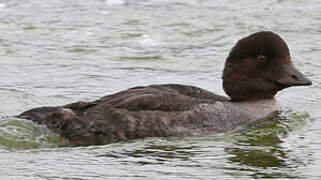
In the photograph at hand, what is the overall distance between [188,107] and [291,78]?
1279 millimetres

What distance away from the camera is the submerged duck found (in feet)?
36.7

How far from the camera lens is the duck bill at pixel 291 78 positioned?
11.8 meters

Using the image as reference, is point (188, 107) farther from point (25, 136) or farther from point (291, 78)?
point (25, 136)

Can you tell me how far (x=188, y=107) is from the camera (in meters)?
11.5

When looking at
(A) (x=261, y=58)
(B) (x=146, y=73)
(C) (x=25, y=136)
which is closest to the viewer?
(C) (x=25, y=136)

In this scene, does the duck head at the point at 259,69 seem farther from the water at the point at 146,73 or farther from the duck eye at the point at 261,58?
the water at the point at 146,73

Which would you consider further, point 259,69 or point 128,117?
point 259,69

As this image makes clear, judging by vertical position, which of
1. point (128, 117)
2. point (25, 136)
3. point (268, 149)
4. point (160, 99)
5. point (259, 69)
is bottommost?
point (268, 149)

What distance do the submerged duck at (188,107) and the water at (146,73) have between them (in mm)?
147

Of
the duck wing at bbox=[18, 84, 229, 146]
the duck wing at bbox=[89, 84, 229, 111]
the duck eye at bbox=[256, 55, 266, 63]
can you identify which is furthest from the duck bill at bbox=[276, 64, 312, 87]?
the duck wing at bbox=[18, 84, 229, 146]

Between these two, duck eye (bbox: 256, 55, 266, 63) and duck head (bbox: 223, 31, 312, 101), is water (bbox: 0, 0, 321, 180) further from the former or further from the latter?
duck eye (bbox: 256, 55, 266, 63)

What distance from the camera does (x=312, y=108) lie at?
1305cm

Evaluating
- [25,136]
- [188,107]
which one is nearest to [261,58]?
[188,107]

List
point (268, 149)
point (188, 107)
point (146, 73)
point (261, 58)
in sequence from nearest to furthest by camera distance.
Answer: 1. point (268, 149)
2. point (188, 107)
3. point (261, 58)
4. point (146, 73)
